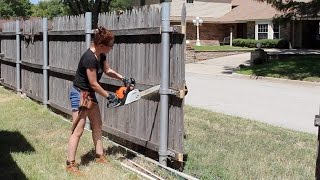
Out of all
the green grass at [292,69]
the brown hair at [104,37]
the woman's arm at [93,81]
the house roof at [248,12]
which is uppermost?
the house roof at [248,12]

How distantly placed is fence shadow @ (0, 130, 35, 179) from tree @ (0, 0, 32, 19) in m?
84.2

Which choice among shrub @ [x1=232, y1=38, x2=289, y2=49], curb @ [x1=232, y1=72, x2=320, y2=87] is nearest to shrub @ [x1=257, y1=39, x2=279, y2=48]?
shrub @ [x1=232, y1=38, x2=289, y2=49]

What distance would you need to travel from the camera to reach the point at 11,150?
6.93 metres

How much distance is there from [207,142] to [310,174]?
1.93 m

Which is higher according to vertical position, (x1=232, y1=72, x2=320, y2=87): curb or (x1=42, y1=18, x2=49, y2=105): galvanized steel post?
(x1=42, y1=18, x2=49, y2=105): galvanized steel post

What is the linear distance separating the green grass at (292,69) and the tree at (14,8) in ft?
235

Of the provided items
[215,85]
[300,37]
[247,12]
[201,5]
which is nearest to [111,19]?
[215,85]

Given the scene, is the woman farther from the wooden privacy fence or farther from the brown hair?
the wooden privacy fence

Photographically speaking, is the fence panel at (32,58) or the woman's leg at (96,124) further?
the fence panel at (32,58)

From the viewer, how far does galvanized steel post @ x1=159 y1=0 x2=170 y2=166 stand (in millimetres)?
5871

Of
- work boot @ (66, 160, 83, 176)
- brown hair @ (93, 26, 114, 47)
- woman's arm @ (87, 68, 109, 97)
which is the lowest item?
work boot @ (66, 160, 83, 176)

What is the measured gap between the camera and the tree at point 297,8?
882 inches

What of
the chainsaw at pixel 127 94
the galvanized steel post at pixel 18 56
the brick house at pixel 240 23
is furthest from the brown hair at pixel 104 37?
the brick house at pixel 240 23

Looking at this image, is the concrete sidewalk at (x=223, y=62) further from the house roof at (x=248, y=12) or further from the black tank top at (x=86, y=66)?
the black tank top at (x=86, y=66)
